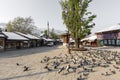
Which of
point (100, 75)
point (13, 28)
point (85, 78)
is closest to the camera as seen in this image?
point (85, 78)

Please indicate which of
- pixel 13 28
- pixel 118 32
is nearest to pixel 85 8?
pixel 118 32

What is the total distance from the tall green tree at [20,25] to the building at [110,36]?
3174cm

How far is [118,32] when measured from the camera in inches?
1451

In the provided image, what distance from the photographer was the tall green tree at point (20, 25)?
5972 centimetres

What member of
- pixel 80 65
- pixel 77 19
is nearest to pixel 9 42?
pixel 77 19

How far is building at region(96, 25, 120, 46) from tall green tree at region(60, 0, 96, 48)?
501 inches

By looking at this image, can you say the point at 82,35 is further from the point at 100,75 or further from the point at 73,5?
the point at 100,75

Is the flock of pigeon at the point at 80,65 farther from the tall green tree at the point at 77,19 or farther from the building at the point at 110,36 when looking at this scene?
the building at the point at 110,36

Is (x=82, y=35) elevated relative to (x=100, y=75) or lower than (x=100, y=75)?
elevated

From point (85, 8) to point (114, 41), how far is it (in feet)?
52.8

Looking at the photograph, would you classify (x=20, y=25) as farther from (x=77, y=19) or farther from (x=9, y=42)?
(x=77, y=19)

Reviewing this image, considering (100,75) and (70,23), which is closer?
(100,75)

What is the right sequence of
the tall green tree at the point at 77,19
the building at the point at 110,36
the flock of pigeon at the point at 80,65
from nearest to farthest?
the flock of pigeon at the point at 80,65 < the tall green tree at the point at 77,19 < the building at the point at 110,36

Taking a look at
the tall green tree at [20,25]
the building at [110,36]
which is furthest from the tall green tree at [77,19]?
the tall green tree at [20,25]
